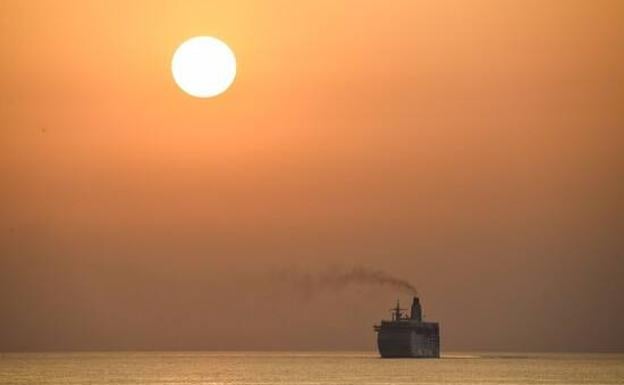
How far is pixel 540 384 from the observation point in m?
123

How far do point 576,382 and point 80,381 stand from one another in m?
49.1

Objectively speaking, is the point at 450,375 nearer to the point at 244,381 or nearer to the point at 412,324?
the point at 244,381

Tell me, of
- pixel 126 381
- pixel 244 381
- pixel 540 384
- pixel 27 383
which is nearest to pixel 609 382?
pixel 540 384

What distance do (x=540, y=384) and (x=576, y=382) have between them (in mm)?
10563

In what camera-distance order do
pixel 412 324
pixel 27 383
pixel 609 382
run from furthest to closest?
pixel 412 324 < pixel 609 382 < pixel 27 383

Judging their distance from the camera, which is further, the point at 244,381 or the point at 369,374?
the point at 369,374

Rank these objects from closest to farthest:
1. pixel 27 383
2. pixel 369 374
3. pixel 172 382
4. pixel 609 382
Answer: pixel 27 383 < pixel 172 382 < pixel 609 382 < pixel 369 374

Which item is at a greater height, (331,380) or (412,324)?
(412,324)

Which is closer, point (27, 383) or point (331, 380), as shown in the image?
point (27, 383)

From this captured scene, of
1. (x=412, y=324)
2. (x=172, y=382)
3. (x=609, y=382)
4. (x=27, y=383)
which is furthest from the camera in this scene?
(x=412, y=324)

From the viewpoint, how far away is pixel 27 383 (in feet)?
381

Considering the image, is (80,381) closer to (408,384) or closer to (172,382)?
(172,382)

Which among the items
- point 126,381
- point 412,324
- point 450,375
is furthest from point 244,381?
point 412,324

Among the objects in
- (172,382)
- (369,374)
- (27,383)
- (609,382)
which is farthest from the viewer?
(369,374)
